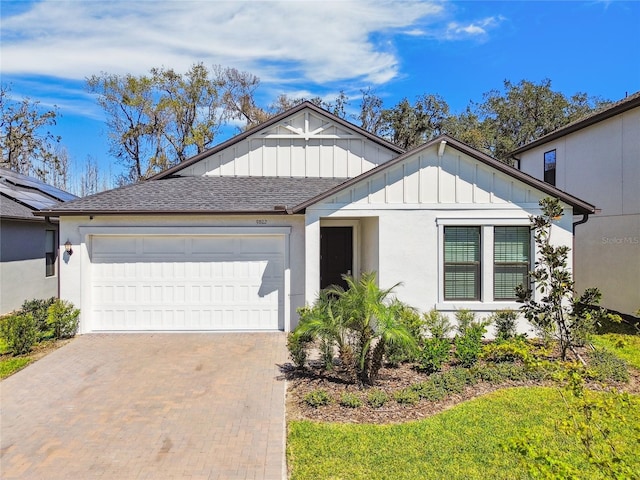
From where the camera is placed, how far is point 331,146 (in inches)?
533

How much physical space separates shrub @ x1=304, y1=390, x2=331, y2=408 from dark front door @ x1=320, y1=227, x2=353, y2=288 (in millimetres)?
6650

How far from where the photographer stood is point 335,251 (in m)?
12.8

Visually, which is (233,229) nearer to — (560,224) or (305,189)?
(305,189)

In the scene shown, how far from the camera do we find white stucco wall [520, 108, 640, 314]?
11734 mm

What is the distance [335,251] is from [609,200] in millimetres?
9082

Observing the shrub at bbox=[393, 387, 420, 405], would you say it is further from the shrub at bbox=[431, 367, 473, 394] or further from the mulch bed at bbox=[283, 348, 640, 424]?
the shrub at bbox=[431, 367, 473, 394]

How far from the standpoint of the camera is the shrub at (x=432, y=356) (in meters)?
7.35

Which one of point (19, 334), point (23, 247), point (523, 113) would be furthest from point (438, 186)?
point (523, 113)

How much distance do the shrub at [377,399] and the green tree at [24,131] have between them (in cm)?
3252

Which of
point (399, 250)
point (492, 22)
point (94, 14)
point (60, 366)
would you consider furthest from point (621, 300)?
point (94, 14)

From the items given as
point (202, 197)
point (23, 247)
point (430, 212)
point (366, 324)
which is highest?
point (202, 197)

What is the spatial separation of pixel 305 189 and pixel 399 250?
12.3 feet

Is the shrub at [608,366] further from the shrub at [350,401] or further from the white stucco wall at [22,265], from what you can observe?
the white stucco wall at [22,265]

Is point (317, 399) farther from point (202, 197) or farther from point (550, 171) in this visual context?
point (550, 171)
